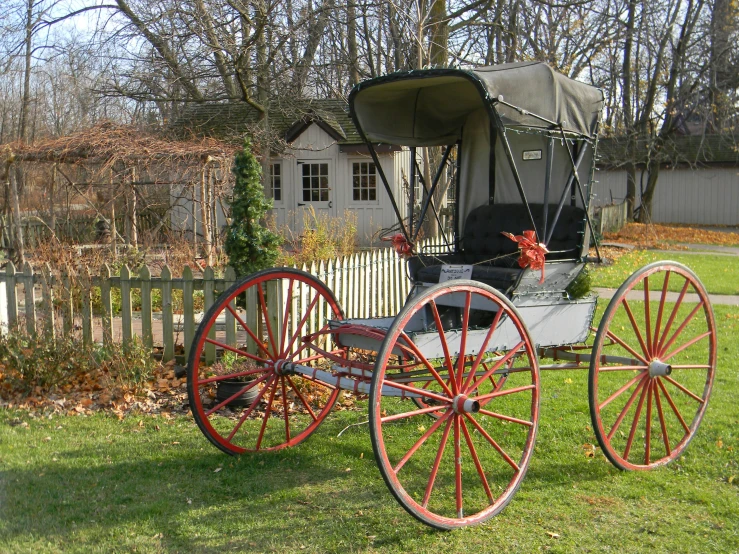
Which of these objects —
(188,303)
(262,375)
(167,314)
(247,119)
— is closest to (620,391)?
(262,375)

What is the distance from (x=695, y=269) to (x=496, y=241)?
12.0 m

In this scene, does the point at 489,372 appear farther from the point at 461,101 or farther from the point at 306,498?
the point at 461,101

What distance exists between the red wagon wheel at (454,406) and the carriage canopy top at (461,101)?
125 cm

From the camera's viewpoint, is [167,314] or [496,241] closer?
[496,241]

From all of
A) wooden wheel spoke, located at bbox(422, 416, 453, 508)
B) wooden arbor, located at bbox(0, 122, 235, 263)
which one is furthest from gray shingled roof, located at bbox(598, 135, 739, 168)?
wooden wheel spoke, located at bbox(422, 416, 453, 508)

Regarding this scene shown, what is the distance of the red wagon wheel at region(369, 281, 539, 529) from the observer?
3.61 metres

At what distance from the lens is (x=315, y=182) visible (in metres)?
23.2

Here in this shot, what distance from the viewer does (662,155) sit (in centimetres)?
2873

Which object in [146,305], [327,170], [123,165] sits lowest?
[146,305]

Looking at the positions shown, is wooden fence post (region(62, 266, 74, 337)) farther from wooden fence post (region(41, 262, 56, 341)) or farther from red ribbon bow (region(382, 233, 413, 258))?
red ribbon bow (region(382, 233, 413, 258))

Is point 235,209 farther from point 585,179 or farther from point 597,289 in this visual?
point 597,289

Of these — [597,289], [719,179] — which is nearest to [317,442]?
[597,289]

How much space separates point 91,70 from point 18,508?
575 inches

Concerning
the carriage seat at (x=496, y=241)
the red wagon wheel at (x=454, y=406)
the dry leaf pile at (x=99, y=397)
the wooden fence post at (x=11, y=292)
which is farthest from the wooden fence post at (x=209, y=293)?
the red wagon wheel at (x=454, y=406)
